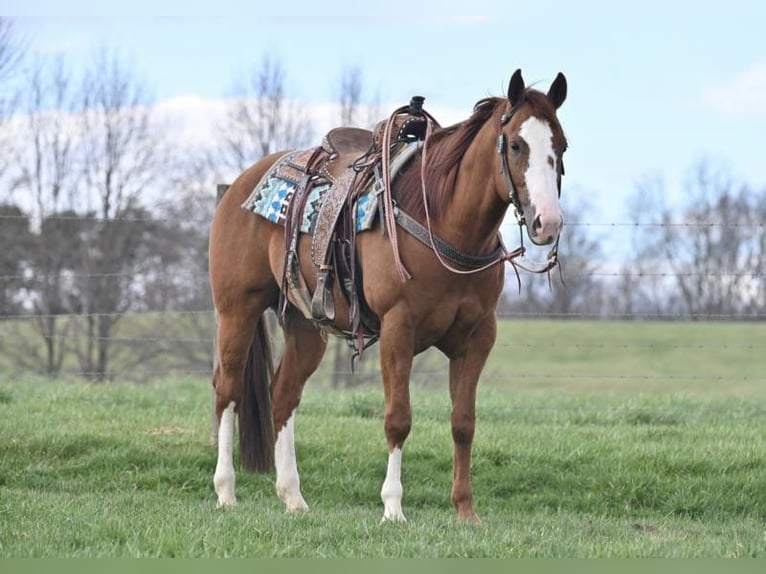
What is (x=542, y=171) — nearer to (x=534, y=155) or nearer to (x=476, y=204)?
(x=534, y=155)

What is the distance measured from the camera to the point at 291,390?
7.45 meters

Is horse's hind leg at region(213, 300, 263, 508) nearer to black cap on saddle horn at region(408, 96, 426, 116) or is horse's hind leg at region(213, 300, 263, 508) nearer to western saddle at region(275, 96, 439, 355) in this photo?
western saddle at region(275, 96, 439, 355)

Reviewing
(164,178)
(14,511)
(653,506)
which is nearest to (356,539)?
(14,511)

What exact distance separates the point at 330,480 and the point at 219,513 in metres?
1.66

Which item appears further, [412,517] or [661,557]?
[412,517]

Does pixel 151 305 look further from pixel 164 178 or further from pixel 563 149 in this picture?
pixel 563 149

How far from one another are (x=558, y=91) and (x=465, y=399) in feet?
6.13

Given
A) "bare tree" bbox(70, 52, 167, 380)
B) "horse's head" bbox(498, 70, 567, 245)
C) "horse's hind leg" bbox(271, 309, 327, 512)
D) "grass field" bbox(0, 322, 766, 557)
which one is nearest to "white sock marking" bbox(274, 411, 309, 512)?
"horse's hind leg" bbox(271, 309, 327, 512)

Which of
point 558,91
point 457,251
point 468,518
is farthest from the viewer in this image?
point 468,518

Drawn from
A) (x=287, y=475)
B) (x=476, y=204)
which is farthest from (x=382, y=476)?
(x=476, y=204)

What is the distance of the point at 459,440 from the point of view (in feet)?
21.2

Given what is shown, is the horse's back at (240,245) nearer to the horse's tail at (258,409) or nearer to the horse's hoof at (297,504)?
the horse's tail at (258,409)

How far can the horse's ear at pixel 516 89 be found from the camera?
571cm

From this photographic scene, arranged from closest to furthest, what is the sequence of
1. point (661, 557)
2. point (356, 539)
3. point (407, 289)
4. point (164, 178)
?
point (661, 557) < point (356, 539) < point (407, 289) < point (164, 178)
